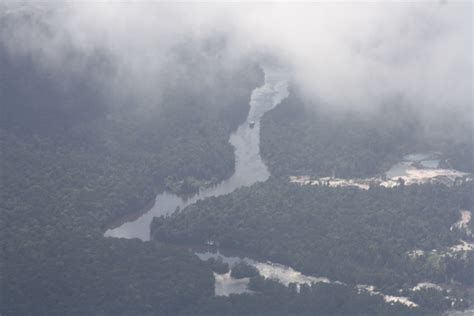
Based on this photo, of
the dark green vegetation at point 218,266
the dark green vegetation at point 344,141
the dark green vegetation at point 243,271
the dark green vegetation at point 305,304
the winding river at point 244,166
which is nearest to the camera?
the dark green vegetation at point 305,304

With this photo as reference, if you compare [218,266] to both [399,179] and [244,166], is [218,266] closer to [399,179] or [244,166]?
[399,179]

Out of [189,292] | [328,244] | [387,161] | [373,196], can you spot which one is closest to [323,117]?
[387,161]

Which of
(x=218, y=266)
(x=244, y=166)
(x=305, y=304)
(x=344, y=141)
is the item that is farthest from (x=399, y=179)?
(x=305, y=304)

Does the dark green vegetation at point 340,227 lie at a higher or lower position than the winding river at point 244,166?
lower

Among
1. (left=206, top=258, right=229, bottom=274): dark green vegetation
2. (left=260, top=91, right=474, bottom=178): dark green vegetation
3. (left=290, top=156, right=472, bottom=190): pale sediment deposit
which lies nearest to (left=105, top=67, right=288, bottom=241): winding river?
(left=260, top=91, right=474, bottom=178): dark green vegetation

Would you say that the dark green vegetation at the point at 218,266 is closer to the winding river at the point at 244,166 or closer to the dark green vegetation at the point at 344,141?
the winding river at the point at 244,166

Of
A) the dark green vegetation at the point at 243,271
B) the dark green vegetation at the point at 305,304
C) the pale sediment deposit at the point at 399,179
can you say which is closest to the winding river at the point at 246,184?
the dark green vegetation at the point at 243,271
